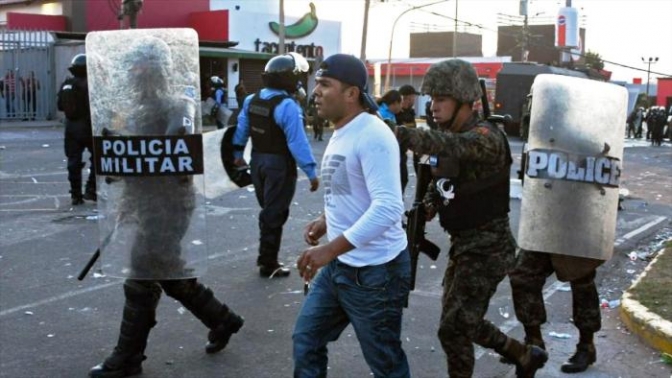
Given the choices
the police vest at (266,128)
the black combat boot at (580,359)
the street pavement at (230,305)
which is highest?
the police vest at (266,128)

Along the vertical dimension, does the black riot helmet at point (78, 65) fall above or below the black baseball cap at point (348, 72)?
above

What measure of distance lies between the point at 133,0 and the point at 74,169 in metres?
2.37

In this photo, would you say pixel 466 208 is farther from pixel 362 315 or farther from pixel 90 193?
pixel 90 193

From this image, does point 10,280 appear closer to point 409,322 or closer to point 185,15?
point 409,322

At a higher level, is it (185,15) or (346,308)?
(185,15)

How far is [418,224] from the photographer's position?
4004 mm

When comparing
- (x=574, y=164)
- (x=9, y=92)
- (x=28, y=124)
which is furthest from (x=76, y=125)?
(x=9, y=92)

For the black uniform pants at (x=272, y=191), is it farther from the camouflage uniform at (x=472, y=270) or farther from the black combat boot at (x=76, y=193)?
the black combat boot at (x=76, y=193)

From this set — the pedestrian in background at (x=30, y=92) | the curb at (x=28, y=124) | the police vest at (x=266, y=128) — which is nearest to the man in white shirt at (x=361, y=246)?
the police vest at (x=266, y=128)

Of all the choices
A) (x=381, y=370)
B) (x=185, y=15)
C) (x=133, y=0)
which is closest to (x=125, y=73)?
(x=381, y=370)

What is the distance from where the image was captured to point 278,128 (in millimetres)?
6781

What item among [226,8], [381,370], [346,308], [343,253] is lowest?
[381,370]

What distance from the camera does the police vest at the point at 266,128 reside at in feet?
22.2

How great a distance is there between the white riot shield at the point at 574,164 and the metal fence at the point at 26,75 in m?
22.6
